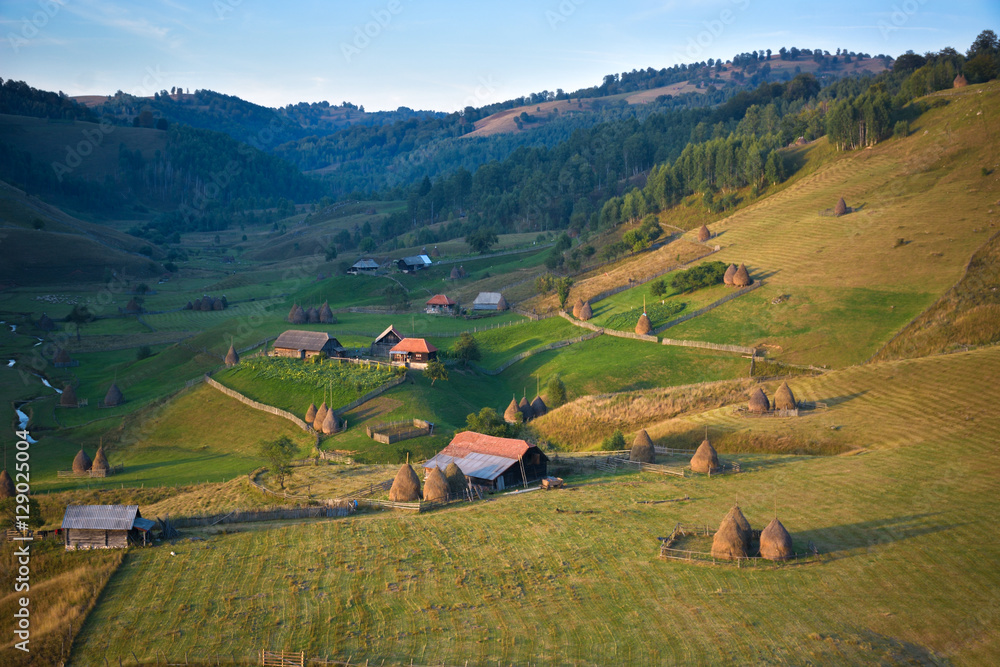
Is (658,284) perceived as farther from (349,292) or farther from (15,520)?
(15,520)

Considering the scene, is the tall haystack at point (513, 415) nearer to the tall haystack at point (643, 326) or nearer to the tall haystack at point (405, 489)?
the tall haystack at point (405, 489)

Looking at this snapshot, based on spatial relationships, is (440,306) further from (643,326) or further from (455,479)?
(455,479)

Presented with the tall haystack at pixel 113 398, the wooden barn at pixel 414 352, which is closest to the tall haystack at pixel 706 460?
the wooden barn at pixel 414 352

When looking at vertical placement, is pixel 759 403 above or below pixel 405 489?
below

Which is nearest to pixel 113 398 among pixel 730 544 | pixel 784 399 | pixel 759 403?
pixel 759 403

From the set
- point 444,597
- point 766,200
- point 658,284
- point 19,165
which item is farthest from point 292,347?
point 19,165

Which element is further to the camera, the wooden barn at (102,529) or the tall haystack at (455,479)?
the tall haystack at (455,479)

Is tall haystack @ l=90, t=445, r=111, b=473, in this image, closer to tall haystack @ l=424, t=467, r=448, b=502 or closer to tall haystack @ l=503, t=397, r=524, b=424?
tall haystack @ l=424, t=467, r=448, b=502
